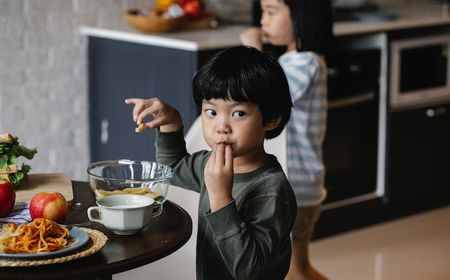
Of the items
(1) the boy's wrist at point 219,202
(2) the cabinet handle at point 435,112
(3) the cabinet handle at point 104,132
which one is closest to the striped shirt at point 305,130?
(3) the cabinet handle at point 104,132

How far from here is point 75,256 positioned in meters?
1.67

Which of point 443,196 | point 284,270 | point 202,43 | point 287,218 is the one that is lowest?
point 443,196

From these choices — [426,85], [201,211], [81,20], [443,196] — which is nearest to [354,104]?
[426,85]

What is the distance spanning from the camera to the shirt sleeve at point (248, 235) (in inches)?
68.3

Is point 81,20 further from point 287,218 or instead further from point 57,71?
point 287,218

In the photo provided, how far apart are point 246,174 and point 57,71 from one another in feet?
7.18

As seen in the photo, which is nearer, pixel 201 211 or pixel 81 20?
pixel 201 211

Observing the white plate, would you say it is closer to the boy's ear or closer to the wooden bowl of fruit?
the boy's ear

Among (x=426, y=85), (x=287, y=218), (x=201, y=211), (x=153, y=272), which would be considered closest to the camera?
(x=287, y=218)

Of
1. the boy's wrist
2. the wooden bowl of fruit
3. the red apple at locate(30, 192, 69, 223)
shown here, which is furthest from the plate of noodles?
the wooden bowl of fruit

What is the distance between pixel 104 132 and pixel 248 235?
2.33 metres

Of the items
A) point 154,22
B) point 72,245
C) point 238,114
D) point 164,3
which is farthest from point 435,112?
point 72,245

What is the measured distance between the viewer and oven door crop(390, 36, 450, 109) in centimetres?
427

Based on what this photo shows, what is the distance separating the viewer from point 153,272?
8.04 ft
